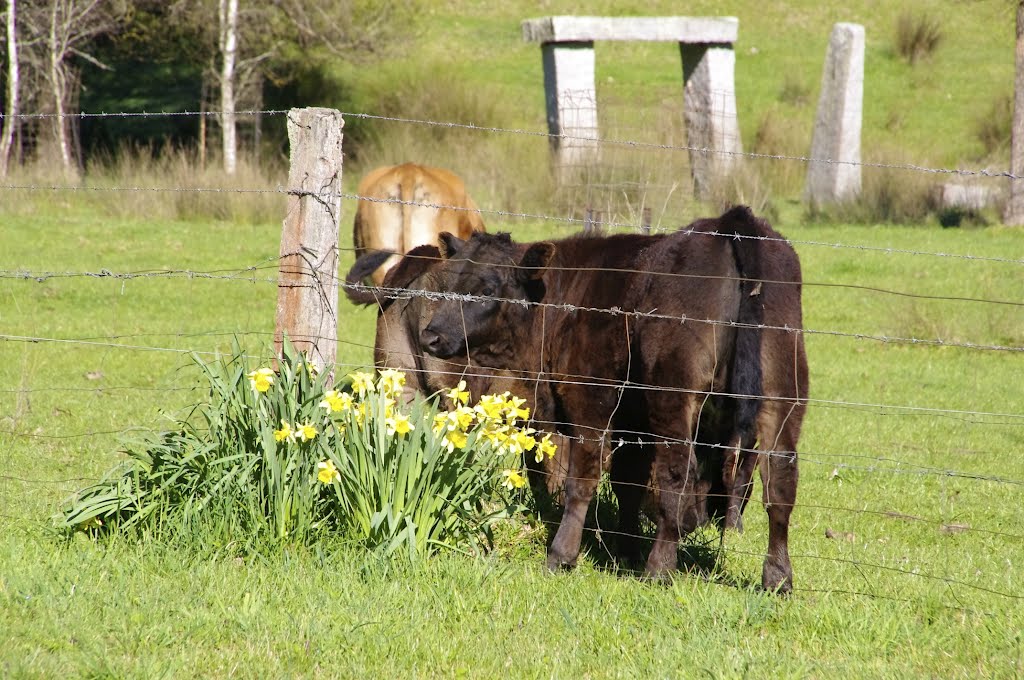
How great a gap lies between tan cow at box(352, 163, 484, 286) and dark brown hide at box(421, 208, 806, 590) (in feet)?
14.1

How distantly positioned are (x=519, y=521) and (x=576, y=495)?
0.34m

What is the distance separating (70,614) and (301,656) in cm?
91

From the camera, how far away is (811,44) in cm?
3447

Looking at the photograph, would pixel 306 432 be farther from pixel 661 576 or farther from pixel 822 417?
pixel 822 417

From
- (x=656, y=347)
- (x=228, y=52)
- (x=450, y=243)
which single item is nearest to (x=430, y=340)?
(x=450, y=243)

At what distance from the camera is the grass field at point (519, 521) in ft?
13.5

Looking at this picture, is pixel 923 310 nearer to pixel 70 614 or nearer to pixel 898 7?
pixel 70 614

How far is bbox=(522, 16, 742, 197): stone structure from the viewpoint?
18734 millimetres

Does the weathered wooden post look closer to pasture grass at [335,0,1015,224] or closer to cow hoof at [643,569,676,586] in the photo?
cow hoof at [643,569,676,586]

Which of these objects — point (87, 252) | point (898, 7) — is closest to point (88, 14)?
point (87, 252)

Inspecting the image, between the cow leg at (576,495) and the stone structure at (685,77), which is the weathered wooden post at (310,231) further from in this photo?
the stone structure at (685,77)

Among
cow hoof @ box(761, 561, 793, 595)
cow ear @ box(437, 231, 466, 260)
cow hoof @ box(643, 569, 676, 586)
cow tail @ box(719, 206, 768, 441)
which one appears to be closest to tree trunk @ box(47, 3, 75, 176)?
cow ear @ box(437, 231, 466, 260)

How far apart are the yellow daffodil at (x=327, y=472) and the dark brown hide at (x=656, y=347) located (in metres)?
1.23

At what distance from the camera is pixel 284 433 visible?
4.91 metres
